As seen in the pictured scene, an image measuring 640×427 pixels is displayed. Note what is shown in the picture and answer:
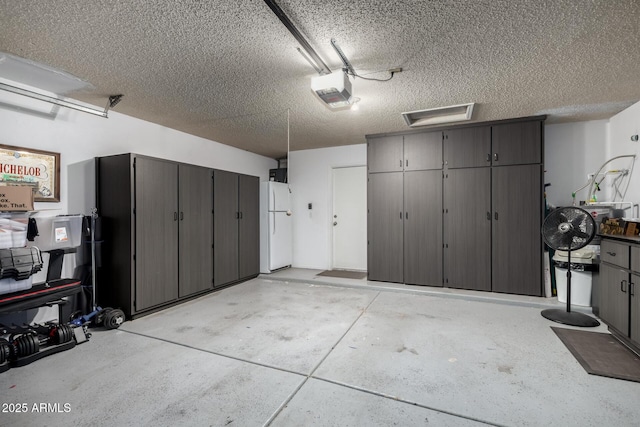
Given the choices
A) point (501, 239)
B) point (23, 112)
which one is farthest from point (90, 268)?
point (501, 239)

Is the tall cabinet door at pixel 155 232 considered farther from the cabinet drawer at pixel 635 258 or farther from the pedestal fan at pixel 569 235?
the cabinet drawer at pixel 635 258

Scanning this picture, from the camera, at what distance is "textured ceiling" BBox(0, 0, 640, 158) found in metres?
1.92

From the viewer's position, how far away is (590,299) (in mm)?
3561

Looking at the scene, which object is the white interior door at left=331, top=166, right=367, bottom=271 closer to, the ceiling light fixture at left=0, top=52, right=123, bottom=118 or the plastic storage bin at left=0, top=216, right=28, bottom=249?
the ceiling light fixture at left=0, top=52, right=123, bottom=118

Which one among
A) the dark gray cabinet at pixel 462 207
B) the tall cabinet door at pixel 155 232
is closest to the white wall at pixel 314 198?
the dark gray cabinet at pixel 462 207

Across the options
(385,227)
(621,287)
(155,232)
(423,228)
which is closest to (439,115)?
(423,228)

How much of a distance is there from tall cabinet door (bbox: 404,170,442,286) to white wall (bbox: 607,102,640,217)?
7.15ft

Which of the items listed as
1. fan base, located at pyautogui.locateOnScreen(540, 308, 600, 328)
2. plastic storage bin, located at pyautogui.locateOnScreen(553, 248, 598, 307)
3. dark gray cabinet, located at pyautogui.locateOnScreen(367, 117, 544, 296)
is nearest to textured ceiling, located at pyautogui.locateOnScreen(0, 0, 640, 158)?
dark gray cabinet, located at pyautogui.locateOnScreen(367, 117, 544, 296)

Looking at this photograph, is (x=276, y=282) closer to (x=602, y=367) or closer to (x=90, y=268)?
(x=90, y=268)

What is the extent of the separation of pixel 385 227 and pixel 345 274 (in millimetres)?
1273

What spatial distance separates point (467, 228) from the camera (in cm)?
440

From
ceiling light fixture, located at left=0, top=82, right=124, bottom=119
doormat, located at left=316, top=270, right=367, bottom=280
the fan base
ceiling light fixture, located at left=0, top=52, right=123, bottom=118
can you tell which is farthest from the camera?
doormat, located at left=316, top=270, right=367, bottom=280

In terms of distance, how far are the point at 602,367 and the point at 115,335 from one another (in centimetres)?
431

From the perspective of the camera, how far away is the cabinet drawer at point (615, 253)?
2.64 meters
